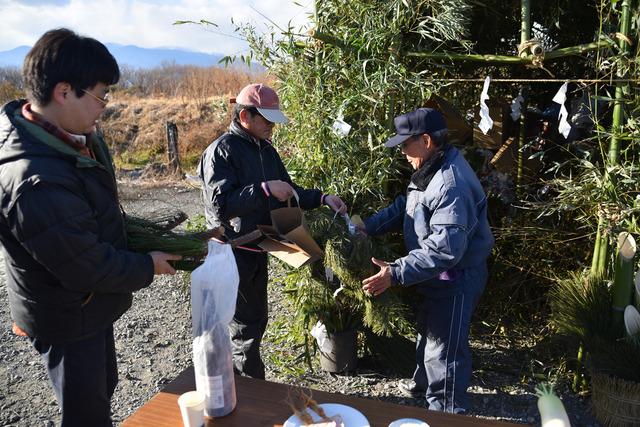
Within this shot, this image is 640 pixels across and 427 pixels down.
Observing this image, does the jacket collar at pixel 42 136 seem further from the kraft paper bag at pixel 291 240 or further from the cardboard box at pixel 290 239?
the kraft paper bag at pixel 291 240

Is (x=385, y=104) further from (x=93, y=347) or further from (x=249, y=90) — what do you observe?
(x=93, y=347)

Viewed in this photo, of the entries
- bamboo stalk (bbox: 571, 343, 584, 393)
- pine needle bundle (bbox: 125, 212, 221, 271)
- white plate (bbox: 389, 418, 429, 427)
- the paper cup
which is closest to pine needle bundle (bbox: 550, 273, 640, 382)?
bamboo stalk (bbox: 571, 343, 584, 393)

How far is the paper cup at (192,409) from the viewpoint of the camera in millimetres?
1530

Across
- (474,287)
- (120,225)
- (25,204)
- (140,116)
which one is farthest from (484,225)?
(140,116)

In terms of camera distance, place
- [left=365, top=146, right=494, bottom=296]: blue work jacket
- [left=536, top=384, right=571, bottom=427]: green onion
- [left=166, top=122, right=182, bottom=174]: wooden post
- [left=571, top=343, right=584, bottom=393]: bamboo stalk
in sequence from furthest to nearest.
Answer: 1. [left=166, top=122, right=182, bottom=174]: wooden post
2. [left=571, top=343, right=584, bottom=393]: bamboo stalk
3. [left=365, top=146, right=494, bottom=296]: blue work jacket
4. [left=536, top=384, right=571, bottom=427]: green onion

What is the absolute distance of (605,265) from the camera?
3088mm

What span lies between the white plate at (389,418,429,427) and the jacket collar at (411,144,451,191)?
139 centimetres

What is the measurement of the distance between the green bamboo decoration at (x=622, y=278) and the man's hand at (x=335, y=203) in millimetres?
1520

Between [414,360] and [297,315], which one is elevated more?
[297,315]

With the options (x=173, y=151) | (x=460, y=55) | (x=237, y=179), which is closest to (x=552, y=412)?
(x=237, y=179)

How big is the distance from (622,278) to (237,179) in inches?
87.7

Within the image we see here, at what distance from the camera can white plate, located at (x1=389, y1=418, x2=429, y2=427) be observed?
153 centimetres

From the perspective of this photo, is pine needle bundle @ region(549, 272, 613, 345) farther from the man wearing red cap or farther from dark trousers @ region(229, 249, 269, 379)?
dark trousers @ region(229, 249, 269, 379)

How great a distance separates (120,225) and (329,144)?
1.64 metres
